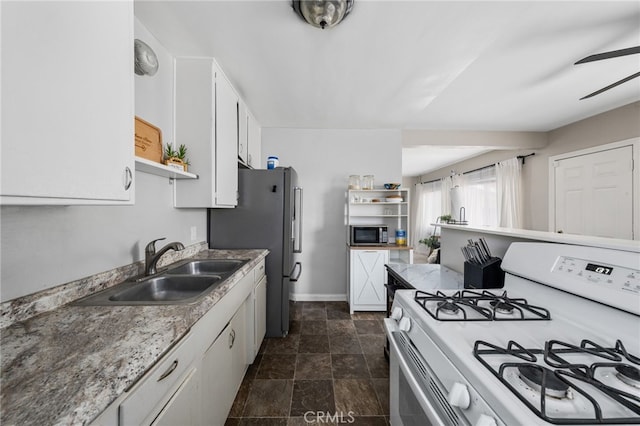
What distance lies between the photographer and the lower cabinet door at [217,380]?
108cm

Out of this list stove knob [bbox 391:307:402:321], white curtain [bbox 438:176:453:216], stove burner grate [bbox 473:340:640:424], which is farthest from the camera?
white curtain [bbox 438:176:453:216]

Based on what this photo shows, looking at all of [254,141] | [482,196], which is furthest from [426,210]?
[254,141]

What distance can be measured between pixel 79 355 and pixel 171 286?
0.84 metres

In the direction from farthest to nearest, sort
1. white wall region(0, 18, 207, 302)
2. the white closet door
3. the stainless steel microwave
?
the stainless steel microwave
the white closet door
white wall region(0, 18, 207, 302)

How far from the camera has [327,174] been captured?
11.4 feet

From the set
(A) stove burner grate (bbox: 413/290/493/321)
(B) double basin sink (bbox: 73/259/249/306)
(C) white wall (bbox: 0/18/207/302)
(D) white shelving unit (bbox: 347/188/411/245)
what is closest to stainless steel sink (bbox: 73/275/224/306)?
(B) double basin sink (bbox: 73/259/249/306)

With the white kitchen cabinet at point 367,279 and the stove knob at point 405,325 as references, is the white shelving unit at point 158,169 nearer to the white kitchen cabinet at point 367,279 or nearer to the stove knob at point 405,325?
the stove knob at point 405,325

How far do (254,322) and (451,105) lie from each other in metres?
3.09

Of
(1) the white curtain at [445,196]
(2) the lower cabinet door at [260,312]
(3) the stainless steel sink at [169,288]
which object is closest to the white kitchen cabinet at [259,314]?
(2) the lower cabinet door at [260,312]

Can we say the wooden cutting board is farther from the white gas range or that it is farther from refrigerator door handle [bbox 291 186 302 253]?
the white gas range

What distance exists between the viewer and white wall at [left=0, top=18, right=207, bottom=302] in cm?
84

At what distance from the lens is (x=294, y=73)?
6.86ft

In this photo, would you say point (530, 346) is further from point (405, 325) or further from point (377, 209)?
point (377, 209)

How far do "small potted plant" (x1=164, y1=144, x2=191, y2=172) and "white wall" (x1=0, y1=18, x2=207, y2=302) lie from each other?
133mm
